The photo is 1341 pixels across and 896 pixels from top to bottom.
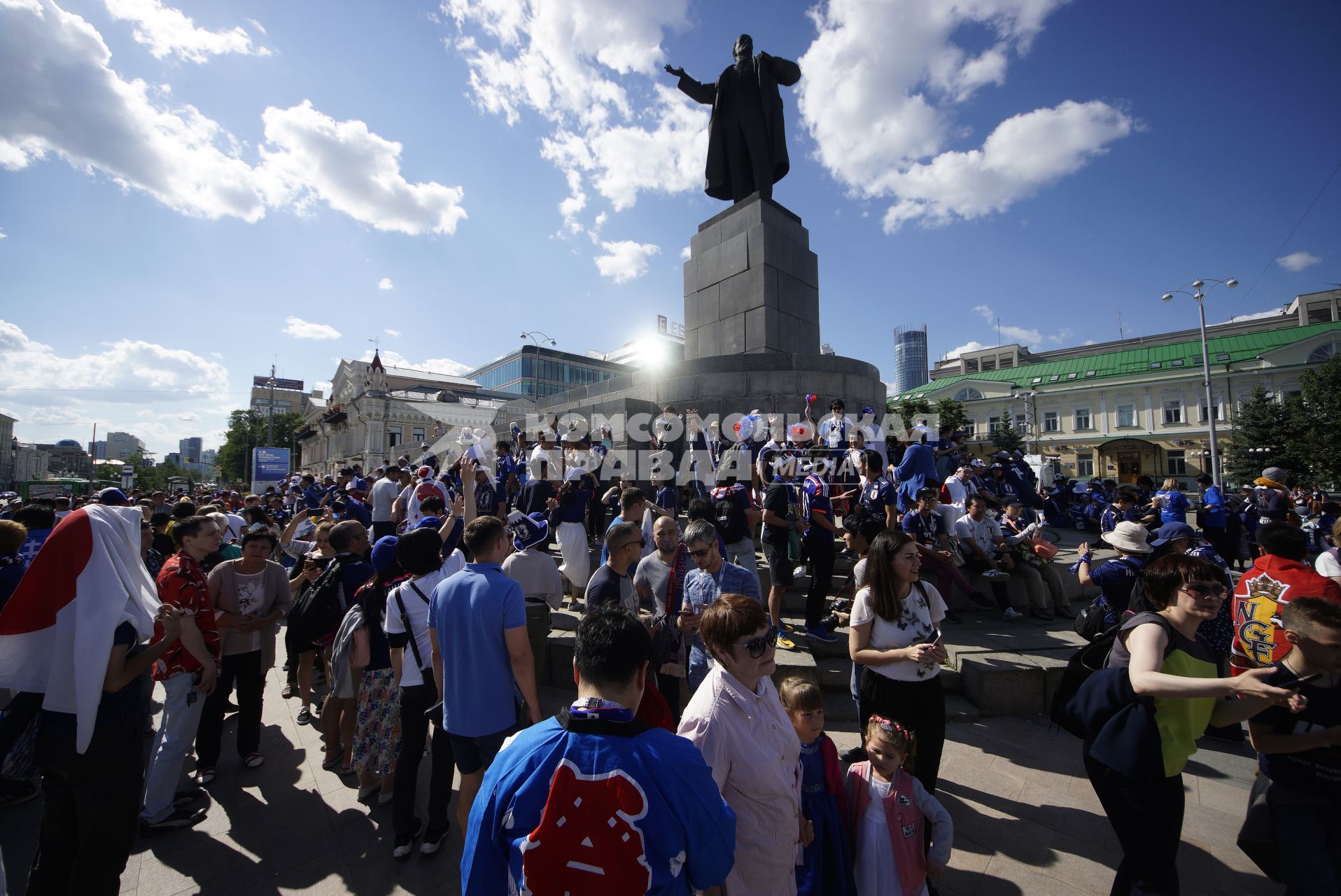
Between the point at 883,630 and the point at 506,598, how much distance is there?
2200 millimetres

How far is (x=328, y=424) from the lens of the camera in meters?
66.6

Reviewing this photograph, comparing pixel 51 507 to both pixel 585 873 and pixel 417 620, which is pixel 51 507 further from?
pixel 585 873

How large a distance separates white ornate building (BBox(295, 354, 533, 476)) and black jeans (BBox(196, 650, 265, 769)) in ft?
141

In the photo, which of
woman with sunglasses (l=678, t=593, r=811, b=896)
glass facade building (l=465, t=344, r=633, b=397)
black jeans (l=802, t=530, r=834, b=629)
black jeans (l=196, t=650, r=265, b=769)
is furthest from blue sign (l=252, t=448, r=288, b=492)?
woman with sunglasses (l=678, t=593, r=811, b=896)

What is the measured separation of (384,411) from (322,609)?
57645 mm

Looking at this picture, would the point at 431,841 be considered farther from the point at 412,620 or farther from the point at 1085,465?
the point at 1085,465

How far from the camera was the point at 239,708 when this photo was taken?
4.45 metres

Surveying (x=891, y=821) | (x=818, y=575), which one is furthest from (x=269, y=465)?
(x=891, y=821)

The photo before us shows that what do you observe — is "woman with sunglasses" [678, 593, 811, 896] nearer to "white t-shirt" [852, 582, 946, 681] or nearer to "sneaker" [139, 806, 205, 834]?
"white t-shirt" [852, 582, 946, 681]

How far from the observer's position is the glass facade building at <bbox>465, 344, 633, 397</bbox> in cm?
6159

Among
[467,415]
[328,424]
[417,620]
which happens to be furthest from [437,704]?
[328,424]

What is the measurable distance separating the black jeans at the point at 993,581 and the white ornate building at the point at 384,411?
145 feet

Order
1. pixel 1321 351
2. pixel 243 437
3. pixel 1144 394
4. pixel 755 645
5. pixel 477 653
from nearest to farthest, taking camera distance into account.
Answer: pixel 755 645, pixel 477 653, pixel 1321 351, pixel 1144 394, pixel 243 437

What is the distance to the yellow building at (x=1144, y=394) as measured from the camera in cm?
4081
